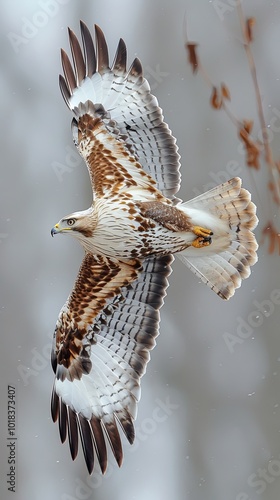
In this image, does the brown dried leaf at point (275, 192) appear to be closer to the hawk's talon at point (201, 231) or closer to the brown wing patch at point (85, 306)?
the hawk's talon at point (201, 231)

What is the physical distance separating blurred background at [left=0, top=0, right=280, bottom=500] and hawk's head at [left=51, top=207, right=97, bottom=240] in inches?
81.5

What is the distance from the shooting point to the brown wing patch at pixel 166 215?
4.11m

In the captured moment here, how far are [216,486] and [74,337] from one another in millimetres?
2326

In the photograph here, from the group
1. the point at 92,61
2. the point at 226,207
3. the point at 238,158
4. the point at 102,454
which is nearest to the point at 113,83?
the point at 92,61

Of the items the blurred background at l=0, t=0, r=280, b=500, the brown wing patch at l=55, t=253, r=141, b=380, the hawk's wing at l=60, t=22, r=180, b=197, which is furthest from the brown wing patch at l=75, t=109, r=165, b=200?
the blurred background at l=0, t=0, r=280, b=500

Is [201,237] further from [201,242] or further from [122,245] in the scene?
[122,245]

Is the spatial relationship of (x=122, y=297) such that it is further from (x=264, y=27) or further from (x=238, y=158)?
(x=264, y=27)

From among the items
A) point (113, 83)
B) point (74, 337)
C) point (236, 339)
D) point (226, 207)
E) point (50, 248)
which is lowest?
point (236, 339)

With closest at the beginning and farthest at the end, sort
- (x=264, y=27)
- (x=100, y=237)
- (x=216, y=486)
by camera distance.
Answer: (x=100, y=237), (x=216, y=486), (x=264, y=27)

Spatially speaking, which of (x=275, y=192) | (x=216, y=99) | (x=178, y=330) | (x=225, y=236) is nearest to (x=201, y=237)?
(x=225, y=236)

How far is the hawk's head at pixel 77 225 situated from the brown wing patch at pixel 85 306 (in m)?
0.24

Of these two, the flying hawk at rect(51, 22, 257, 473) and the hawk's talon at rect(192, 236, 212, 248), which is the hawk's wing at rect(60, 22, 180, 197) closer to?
the flying hawk at rect(51, 22, 257, 473)

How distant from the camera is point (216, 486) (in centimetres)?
631

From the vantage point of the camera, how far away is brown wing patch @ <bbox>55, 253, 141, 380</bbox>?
14.1 ft
